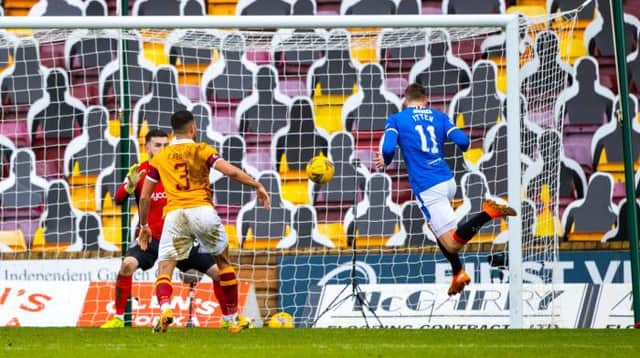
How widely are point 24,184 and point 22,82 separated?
1048mm

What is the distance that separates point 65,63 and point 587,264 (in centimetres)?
539

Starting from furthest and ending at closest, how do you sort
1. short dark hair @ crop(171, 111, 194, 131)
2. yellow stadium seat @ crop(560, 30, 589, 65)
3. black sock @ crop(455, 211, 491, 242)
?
yellow stadium seat @ crop(560, 30, 589, 65)
black sock @ crop(455, 211, 491, 242)
short dark hair @ crop(171, 111, 194, 131)

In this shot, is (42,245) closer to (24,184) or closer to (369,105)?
(24,184)

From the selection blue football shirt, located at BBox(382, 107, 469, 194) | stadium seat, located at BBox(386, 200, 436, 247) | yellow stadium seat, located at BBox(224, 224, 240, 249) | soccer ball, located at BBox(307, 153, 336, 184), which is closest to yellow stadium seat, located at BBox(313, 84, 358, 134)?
stadium seat, located at BBox(386, 200, 436, 247)

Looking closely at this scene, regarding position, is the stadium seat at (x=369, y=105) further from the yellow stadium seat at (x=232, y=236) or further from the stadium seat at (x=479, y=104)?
the yellow stadium seat at (x=232, y=236)

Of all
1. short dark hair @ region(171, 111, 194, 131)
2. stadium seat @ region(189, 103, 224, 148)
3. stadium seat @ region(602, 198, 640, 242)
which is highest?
short dark hair @ region(171, 111, 194, 131)

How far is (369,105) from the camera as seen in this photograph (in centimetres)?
1269

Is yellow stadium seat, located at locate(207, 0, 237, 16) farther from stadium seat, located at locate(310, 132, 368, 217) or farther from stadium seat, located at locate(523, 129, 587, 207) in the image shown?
stadium seat, located at locate(523, 129, 587, 207)

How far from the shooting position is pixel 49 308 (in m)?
11.1

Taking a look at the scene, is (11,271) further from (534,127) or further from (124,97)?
(534,127)

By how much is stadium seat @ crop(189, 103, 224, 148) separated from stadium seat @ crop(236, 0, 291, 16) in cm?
107

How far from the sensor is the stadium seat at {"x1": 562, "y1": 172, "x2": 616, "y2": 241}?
12461mm

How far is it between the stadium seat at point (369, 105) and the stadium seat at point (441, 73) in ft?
1.01

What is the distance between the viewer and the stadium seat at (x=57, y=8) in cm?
1306
